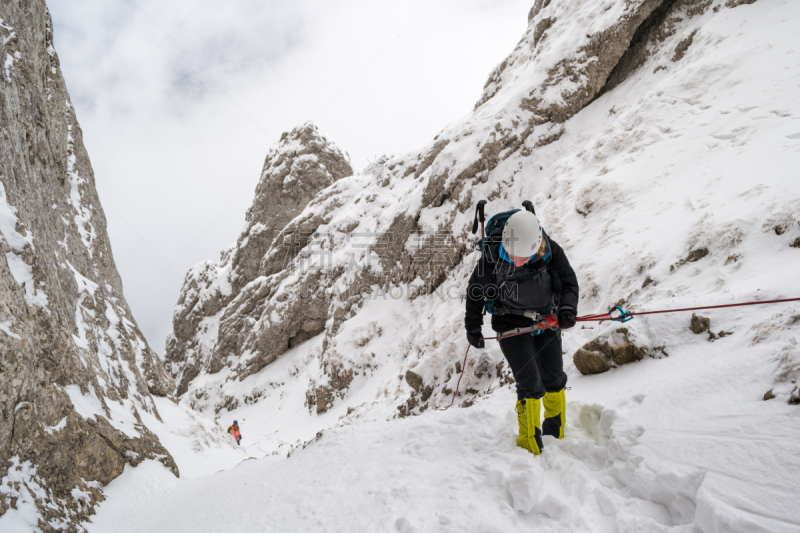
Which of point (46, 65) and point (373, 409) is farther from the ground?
point (46, 65)

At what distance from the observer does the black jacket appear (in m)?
3.52

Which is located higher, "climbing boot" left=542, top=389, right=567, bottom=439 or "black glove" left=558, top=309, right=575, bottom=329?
"black glove" left=558, top=309, right=575, bottom=329

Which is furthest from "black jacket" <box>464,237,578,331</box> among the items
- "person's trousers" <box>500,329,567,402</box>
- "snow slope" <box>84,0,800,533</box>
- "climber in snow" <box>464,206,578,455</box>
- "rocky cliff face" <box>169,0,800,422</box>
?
"rocky cliff face" <box>169,0,800,422</box>

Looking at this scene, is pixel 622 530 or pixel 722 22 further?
pixel 722 22

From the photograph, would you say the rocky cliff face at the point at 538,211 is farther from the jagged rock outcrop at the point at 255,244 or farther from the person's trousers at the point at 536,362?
the jagged rock outcrop at the point at 255,244

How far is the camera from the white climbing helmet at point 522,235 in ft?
10.5

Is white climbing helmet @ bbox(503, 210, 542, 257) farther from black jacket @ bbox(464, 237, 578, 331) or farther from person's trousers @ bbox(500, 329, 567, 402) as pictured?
person's trousers @ bbox(500, 329, 567, 402)

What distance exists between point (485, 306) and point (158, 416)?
33.0 ft

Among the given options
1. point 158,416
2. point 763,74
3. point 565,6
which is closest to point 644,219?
point 763,74

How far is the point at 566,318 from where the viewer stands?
134 inches

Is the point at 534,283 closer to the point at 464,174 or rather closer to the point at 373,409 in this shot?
the point at 373,409

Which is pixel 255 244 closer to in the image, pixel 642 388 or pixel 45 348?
pixel 45 348

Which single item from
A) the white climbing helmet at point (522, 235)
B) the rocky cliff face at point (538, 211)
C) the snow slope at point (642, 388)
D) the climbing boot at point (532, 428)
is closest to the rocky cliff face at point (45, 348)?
the snow slope at point (642, 388)

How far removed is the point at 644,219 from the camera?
712cm
